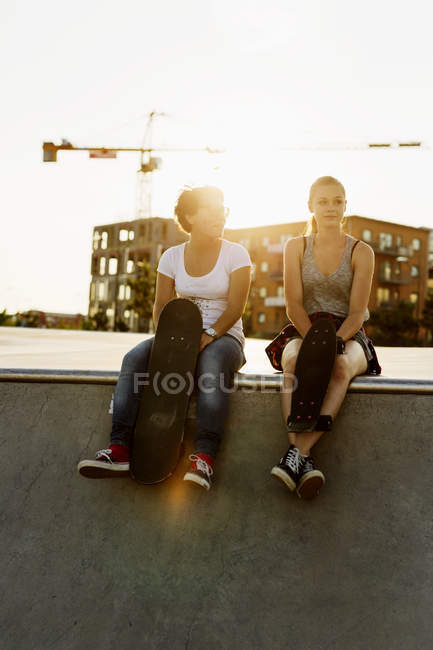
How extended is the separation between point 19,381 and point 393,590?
2.04 meters

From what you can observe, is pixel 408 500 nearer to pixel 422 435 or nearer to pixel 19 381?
pixel 422 435

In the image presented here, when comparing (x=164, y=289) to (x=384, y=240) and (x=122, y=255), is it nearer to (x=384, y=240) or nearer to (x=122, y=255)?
(x=384, y=240)

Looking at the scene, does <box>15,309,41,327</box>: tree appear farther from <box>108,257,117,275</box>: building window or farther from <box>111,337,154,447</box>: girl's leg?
<box>108,257,117,275</box>: building window

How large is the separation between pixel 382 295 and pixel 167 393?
4941 cm

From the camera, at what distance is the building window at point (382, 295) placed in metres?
49.3

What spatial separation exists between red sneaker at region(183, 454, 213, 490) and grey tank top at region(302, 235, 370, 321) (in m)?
1.16

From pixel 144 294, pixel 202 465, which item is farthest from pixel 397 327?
pixel 202 465

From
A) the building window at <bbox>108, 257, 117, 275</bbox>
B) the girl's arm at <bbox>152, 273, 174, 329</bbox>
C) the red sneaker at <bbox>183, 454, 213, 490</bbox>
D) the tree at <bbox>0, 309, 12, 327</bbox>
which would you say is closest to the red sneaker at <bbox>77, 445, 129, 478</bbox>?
the red sneaker at <bbox>183, 454, 213, 490</bbox>

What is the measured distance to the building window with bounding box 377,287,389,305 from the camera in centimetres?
4931

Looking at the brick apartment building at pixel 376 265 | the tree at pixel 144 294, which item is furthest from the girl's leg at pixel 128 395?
the brick apartment building at pixel 376 265

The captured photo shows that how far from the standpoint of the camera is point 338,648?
2.27 meters

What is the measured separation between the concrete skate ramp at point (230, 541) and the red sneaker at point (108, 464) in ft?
0.47

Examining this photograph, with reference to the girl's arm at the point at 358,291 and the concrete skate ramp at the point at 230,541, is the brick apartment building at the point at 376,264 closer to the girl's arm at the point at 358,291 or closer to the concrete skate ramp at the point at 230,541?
the girl's arm at the point at 358,291

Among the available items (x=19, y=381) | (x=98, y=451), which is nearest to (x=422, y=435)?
(x=98, y=451)
